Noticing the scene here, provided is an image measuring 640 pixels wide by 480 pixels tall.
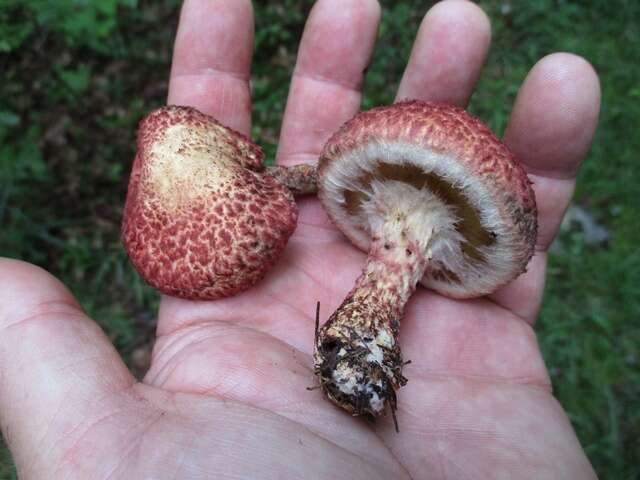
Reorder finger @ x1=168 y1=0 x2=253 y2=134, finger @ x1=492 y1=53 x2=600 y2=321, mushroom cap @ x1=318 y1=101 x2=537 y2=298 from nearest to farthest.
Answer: mushroom cap @ x1=318 y1=101 x2=537 y2=298 → finger @ x1=492 y1=53 x2=600 y2=321 → finger @ x1=168 y1=0 x2=253 y2=134

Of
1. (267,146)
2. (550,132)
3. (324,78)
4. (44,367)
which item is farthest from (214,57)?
(44,367)

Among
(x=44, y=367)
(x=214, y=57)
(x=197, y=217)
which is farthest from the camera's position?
(x=214, y=57)

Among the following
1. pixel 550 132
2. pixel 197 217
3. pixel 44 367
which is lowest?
pixel 44 367

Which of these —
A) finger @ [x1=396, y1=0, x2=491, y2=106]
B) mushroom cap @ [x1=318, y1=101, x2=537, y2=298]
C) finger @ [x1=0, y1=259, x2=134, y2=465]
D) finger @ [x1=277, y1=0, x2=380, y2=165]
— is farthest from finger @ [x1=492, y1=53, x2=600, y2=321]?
finger @ [x1=0, y1=259, x2=134, y2=465]

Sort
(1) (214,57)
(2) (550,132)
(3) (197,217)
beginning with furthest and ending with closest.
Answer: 1. (1) (214,57)
2. (2) (550,132)
3. (3) (197,217)

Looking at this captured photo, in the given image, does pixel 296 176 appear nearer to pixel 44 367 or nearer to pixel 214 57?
pixel 214 57

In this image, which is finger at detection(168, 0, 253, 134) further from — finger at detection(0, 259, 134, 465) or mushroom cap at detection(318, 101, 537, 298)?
finger at detection(0, 259, 134, 465)
